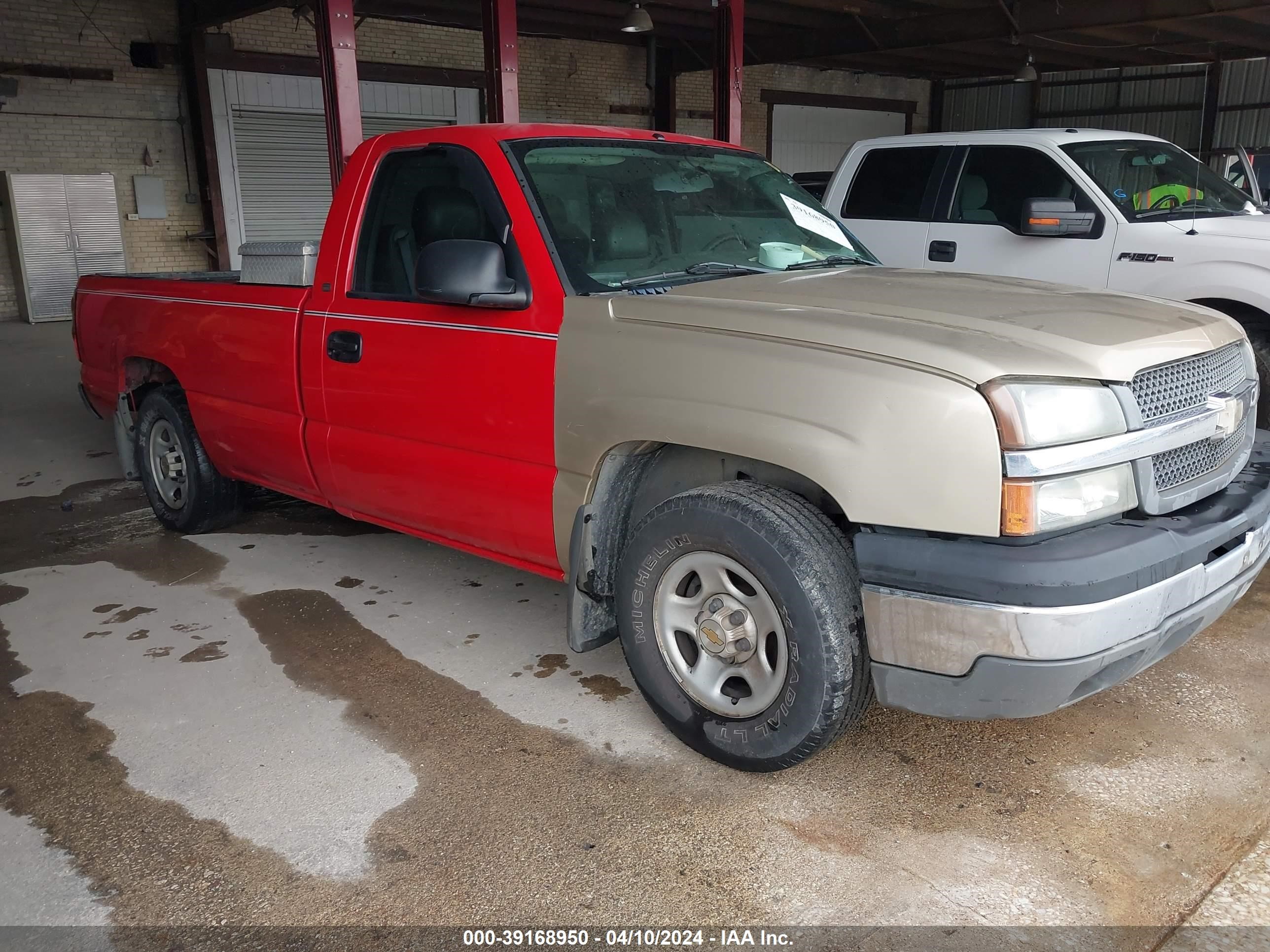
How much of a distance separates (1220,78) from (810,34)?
38.1 feet

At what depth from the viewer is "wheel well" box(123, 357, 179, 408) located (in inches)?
A: 209

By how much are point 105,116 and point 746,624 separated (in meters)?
16.4

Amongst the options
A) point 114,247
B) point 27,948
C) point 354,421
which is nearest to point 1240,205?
point 354,421

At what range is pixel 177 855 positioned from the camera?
2.70m

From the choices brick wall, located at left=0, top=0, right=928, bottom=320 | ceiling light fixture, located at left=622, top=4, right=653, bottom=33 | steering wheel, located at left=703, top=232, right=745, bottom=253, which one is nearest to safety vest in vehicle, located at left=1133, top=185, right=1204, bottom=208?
steering wheel, located at left=703, top=232, right=745, bottom=253

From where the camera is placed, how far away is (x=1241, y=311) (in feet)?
18.6

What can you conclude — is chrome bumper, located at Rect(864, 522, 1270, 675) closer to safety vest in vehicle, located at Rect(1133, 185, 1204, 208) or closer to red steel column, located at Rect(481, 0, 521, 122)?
safety vest in vehicle, located at Rect(1133, 185, 1204, 208)

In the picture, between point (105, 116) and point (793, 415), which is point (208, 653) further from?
point (105, 116)

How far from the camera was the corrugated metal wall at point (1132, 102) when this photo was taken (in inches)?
914

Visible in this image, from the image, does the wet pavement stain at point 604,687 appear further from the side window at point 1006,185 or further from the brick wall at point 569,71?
the brick wall at point 569,71

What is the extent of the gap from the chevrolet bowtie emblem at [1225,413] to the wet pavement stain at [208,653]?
3420 mm

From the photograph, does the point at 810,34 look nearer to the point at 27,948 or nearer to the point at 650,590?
the point at 650,590

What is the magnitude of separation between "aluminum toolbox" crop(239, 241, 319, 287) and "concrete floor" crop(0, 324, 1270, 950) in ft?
4.55

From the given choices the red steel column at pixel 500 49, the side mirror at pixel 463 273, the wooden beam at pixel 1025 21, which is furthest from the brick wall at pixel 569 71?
the side mirror at pixel 463 273
